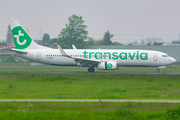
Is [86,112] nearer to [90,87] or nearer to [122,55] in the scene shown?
[90,87]

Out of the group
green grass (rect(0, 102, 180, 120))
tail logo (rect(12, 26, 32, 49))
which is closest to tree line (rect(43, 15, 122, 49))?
tail logo (rect(12, 26, 32, 49))

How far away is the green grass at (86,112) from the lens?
16453mm

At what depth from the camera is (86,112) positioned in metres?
16.9

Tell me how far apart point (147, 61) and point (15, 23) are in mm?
23550

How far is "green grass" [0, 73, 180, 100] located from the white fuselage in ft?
27.2

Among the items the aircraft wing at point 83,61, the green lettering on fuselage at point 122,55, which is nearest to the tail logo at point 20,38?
the aircraft wing at point 83,61

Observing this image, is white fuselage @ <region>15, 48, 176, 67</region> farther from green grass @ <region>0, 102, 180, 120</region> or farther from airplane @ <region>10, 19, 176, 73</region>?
green grass @ <region>0, 102, 180, 120</region>

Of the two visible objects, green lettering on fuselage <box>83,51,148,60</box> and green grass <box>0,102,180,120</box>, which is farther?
green lettering on fuselage <box>83,51,148,60</box>

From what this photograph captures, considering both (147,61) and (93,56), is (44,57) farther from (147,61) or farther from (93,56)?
(147,61)

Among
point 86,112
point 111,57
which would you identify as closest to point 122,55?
point 111,57

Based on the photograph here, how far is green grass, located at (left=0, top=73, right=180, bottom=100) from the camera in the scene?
24.6m

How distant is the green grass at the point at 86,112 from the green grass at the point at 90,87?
17.5ft

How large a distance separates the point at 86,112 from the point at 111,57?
29.2m

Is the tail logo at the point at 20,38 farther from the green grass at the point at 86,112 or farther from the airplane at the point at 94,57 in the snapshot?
the green grass at the point at 86,112
